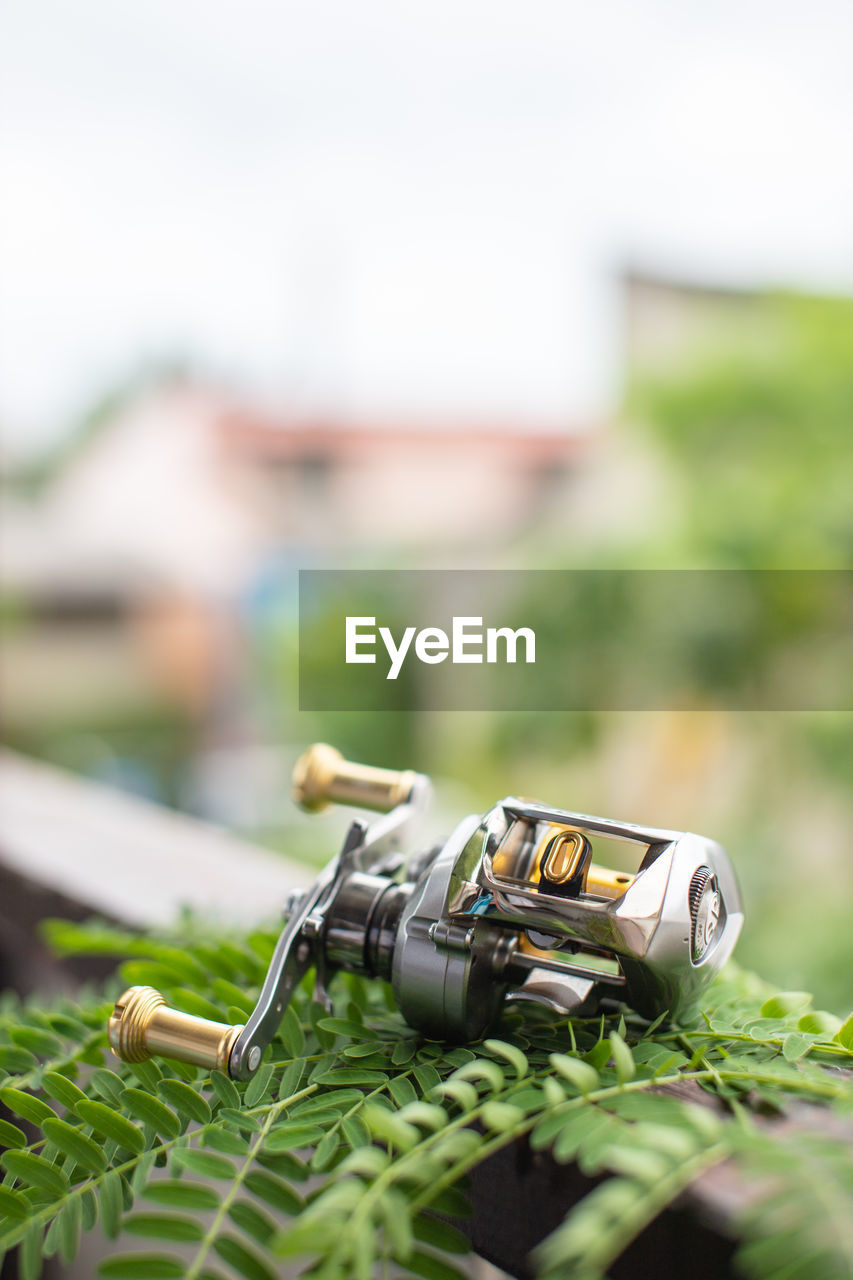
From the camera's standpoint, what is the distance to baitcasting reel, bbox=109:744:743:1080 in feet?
0.98

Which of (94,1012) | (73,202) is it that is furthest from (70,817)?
(73,202)

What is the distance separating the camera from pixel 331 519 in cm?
845

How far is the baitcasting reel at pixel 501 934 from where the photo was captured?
30cm

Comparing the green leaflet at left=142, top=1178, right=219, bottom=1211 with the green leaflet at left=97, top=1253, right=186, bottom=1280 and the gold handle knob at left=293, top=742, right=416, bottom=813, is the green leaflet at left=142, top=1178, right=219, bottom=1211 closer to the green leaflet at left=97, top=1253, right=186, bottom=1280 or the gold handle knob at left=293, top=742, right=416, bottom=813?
the green leaflet at left=97, top=1253, right=186, bottom=1280

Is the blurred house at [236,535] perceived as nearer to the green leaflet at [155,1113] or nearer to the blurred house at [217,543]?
the blurred house at [217,543]

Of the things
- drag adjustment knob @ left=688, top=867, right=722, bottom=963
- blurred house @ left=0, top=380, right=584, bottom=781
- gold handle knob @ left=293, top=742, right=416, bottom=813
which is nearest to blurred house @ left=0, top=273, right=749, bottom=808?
blurred house @ left=0, top=380, right=584, bottom=781

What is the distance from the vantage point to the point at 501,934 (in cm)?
33

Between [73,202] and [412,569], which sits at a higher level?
[73,202]

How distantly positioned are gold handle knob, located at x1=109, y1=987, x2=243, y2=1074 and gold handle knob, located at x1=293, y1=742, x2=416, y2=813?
0.44 feet

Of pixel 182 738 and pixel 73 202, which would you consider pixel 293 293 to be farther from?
pixel 182 738

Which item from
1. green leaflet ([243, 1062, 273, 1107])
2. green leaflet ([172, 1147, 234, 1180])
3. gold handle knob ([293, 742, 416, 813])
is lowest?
green leaflet ([172, 1147, 234, 1180])

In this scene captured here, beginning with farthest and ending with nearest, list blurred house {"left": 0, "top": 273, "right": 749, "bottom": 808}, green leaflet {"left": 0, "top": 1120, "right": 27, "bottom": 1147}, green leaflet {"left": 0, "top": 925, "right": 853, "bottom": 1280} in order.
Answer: blurred house {"left": 0, "top": 273, "right": 749, "bottom": 808}, green leaflet {"left": 0, "top": 1120, "right": 27, "bottom": 1147}, green leaflet {"left": 0, "top": 925, "right": 853, "bottom": 1280}

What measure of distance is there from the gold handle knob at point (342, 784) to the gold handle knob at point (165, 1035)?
0.44 ft

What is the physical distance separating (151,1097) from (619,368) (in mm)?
6925
